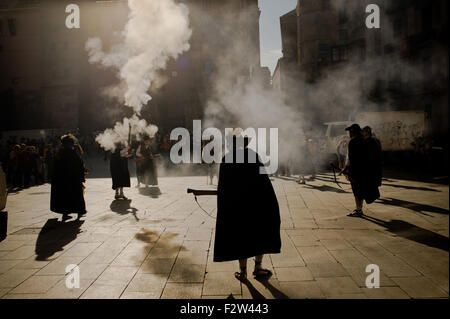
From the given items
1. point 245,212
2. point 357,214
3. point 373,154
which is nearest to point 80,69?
point 373,154

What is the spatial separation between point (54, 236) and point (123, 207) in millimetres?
2377

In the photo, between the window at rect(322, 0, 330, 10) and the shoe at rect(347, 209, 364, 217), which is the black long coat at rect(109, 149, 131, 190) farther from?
the window at rect(322, 0, 330, 10)

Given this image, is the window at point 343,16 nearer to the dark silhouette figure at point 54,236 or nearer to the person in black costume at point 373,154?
the person in black costume at point 373,154

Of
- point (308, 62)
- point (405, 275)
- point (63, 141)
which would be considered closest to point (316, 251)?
point (405, 275)

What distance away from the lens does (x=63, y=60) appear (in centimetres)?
3541

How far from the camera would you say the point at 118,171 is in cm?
907

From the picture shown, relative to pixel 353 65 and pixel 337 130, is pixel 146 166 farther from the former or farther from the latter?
pixel 353 65

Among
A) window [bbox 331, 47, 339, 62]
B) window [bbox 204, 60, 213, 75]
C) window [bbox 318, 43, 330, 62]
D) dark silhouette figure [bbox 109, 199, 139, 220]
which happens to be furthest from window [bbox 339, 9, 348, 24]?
dark silhouette figure [bbox 109, 199, 139, 220]

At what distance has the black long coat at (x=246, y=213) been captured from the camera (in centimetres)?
363

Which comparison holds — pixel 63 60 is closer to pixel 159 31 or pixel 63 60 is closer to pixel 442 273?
pixel 159 31

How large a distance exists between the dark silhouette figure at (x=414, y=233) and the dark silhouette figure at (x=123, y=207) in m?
4.68

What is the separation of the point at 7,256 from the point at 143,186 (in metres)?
7.02

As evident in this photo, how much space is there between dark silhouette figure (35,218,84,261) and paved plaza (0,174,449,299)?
0.02 m

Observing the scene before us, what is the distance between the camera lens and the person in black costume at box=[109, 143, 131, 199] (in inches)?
357
